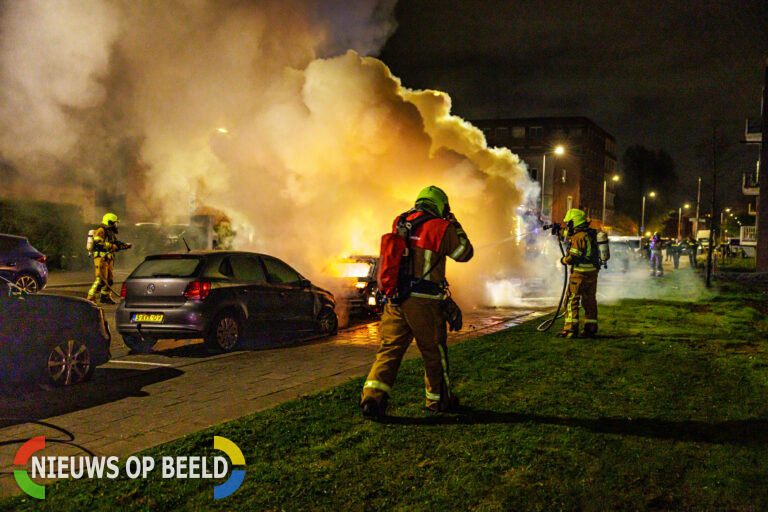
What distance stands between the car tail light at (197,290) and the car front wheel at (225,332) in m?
0.37

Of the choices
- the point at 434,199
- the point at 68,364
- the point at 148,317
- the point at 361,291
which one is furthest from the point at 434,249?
the point at 361,291

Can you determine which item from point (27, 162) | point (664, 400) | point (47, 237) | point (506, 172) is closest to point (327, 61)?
point (27, 162)

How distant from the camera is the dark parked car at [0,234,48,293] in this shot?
1319 cm

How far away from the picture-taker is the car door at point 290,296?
374 inches

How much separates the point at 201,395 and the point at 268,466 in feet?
7.82

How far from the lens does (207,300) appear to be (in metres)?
8.27

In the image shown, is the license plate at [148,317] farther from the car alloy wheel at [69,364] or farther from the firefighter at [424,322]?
the firefighter at [424,322]

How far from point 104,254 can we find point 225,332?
241 inches

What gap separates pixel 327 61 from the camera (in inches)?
600

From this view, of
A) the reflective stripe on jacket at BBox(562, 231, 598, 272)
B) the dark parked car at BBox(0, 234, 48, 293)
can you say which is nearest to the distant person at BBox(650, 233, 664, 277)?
the reflective stripe on jacket at BBox(562, 231, 598, 272)

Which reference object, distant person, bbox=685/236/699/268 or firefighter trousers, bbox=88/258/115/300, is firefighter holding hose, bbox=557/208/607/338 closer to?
firefighter trousers, bbox=88/258/115/300

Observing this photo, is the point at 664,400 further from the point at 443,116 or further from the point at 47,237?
the point at 47,237

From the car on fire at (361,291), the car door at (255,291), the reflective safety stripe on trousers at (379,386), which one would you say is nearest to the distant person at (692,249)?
the car on fire at (361,291)

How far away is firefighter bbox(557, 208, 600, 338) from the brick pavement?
2634 mm
